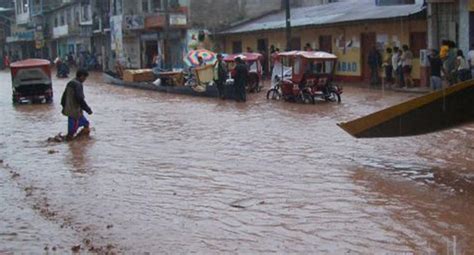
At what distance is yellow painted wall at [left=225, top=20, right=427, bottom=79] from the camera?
25781 mm

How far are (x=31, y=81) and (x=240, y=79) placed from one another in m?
7.94

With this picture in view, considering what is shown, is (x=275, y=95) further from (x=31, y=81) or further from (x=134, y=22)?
(x=134, y=22)

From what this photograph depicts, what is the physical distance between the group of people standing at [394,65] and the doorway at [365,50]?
1.18 meters

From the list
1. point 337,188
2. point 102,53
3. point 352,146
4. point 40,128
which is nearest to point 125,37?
point 102,53

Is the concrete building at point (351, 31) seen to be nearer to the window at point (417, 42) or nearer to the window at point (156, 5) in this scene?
the window at point (417, 42)

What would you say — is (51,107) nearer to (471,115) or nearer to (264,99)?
(264,99)

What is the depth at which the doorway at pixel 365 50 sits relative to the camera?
93.2ft

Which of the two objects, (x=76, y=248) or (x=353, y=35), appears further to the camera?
(x=353, y=35)

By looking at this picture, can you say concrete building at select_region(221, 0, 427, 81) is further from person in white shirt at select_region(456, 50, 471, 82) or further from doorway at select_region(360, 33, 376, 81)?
person in white shirt at select_region(456, 50, 471, 82)

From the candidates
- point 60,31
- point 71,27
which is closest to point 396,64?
point 71,27

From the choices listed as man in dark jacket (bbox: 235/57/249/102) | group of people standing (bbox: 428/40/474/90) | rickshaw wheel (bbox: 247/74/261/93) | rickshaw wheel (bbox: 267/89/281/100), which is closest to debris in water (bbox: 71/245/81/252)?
group of people standing (bbox: 428/40/474/90)

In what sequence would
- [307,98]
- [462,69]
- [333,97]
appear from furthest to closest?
[333,97] → [307,98] → [462,69]

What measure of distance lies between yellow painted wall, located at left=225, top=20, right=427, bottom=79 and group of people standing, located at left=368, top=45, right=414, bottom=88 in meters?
0.64

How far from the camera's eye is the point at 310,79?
830 inches
